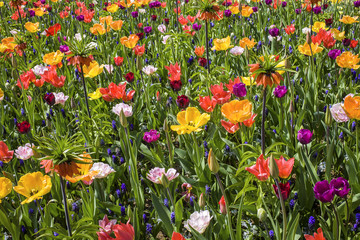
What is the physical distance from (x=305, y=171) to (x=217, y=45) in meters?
1.53

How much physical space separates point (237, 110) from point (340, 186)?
23.6 inches

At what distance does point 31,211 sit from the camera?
1847mm

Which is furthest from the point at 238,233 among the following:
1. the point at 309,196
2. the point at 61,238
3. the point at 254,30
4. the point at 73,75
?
the point at 254,30

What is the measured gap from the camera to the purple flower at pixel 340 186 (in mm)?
1314

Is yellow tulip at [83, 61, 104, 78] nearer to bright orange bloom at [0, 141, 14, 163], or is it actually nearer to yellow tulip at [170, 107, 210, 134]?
bright orange bloom at [0, 141, 14, 163]

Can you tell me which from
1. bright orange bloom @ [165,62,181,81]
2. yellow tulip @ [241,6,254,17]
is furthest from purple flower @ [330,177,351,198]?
yellow tulip @ [241,6,254,17]

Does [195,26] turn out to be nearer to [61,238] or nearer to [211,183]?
[211,183]

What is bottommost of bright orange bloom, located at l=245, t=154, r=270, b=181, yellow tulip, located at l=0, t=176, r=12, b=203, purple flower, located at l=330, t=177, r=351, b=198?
yellow tulip, located at l=0, t=176, r=12, b=203

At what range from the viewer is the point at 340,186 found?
137 centimetres

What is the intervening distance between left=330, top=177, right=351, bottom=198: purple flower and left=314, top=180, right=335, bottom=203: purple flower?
2cm

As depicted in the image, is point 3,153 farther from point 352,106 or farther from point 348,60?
point 348,60

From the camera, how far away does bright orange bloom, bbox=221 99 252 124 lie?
175 cm

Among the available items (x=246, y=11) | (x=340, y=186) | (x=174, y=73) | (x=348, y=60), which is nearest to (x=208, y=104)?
(x=174, y=73)

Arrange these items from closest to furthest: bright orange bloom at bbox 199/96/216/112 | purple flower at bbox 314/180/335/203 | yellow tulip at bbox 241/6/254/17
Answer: purple flower at bbox 314/180/335/203, bright orange bloom at bbox 199/96/216/112, yellow tulip at bbox 241/6/254/17
